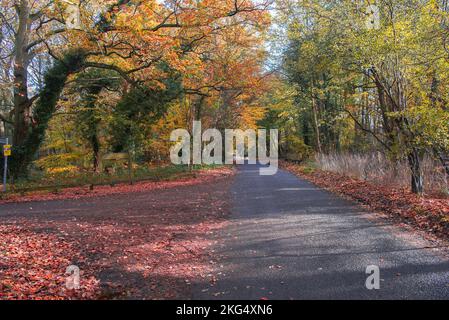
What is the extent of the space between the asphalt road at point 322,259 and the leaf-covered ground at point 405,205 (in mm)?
526

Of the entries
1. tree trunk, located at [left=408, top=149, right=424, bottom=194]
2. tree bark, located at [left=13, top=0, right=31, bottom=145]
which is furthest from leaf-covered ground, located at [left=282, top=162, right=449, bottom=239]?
tree bark, located at [left=13, top=0, right=31, bottom=145]

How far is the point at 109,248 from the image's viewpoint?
613cm

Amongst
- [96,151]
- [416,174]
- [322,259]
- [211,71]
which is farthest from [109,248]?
[96,151]

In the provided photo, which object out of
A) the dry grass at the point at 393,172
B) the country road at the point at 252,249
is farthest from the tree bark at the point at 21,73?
the dry grass at the point at 393,172

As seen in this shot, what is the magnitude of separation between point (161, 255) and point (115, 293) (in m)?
1.55

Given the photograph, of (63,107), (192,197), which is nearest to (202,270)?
(192,197)

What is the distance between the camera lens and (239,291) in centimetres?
415

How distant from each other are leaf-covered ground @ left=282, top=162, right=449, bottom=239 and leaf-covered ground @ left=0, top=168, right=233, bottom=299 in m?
4.11

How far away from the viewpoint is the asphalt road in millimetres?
4102

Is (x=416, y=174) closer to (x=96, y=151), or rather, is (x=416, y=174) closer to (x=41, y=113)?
(x=41, y=113)

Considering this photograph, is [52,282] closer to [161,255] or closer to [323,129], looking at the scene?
[161,255]

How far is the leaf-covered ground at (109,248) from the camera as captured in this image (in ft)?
14.4

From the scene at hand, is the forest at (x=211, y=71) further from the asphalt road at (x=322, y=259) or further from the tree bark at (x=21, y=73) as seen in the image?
the asphalt road at (x=322, y=259)
